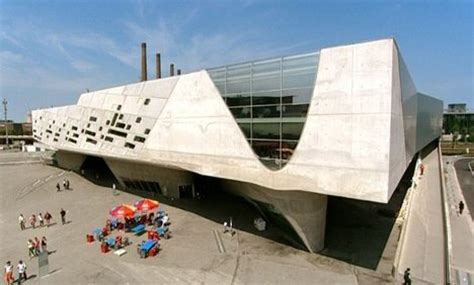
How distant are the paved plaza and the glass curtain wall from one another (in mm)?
4728

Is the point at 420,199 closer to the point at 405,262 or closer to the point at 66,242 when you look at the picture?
the point at 405,262

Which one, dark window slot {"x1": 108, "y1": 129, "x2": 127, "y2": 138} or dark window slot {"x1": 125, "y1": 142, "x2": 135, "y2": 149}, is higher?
dark window slot {"x1": 108, "y1": 129, "x2": 127, "y2": 138}

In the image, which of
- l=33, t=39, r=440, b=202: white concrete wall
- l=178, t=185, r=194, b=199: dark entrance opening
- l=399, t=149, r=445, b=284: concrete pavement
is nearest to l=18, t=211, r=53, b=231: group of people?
l=33, t=39, r=440, b=202: white concrete wall

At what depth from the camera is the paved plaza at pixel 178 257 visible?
13.6 meters

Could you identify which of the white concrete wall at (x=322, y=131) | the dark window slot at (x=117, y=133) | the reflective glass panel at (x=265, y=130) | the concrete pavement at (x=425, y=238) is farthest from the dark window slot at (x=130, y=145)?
the concrete pavement at (x=425, y=238)

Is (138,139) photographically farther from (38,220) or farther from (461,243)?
(461,243)

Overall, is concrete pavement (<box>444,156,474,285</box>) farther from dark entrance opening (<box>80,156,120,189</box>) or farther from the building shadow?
dark entrance opening (<box>80,156,120,189</box>)

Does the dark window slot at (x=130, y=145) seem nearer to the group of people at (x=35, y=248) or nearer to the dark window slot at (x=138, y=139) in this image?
the dark window slot at (x=138, y=139)

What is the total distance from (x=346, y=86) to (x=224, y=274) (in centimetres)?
947

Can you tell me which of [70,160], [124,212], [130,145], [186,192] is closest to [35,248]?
[124,212]

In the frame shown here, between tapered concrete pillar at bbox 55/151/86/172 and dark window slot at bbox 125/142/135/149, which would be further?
tapered concrete pillar at bbox 55/151/86/172

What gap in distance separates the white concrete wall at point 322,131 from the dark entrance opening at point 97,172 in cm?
1285

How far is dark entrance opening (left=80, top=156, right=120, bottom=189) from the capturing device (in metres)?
33.7

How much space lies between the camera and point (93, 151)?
26.6 m
